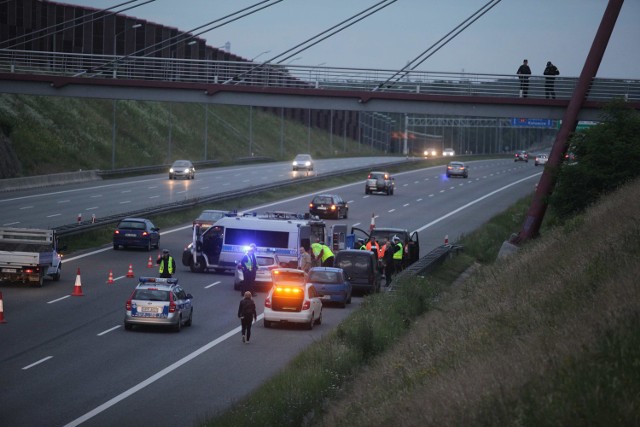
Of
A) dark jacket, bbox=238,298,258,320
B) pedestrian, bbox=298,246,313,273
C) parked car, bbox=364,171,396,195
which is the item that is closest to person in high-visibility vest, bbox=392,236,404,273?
pedestrian, bbox=298,246,313,273

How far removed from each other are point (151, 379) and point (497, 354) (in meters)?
9.71

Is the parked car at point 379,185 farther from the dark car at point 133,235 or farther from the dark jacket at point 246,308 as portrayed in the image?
the dark jacket at point 246,308

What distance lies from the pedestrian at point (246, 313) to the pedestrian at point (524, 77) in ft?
72.7

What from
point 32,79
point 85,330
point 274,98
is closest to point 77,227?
point 32,79

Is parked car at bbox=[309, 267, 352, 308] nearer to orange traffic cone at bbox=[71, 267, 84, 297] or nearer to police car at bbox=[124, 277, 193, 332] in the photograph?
police car at bbox=[124, 277, 193, 332]

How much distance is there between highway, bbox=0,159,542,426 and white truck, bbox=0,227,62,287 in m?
0.49

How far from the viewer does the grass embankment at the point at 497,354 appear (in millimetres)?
11438

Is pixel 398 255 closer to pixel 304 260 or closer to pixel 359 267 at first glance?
pixel 304 260

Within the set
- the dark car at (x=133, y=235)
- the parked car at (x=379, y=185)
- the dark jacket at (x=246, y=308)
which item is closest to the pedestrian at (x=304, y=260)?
the dark car at (x=133, y=235)

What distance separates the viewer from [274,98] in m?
48.1

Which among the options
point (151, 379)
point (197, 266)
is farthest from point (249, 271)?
point (151, 379)

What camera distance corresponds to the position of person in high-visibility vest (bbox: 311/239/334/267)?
40.7m

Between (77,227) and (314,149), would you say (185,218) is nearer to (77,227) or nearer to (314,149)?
(77,227)

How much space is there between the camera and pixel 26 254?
119ft
